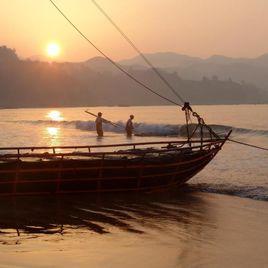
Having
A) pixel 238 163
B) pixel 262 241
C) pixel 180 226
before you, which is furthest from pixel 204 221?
pixel 238 163

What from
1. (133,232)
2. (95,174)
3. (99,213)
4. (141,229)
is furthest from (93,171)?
(133,232)

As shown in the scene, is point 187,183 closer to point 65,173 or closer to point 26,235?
point 65,173

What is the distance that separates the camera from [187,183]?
16.7 meters

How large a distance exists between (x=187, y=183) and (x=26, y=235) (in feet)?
Result: 27.0

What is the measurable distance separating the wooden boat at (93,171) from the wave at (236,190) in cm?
108

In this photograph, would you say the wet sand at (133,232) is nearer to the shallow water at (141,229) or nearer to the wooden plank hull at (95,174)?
the shallow water at (141,229)

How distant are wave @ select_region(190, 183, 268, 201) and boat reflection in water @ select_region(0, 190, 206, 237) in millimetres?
1325

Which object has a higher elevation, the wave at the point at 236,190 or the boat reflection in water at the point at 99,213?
the wave at the point at 236,190

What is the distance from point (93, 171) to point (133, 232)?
4054 mm

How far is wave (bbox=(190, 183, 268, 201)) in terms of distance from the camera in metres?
14.5

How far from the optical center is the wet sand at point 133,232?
8.00 m

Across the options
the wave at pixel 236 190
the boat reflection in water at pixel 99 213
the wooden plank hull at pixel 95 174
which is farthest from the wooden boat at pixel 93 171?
the wave at pixel 236 190

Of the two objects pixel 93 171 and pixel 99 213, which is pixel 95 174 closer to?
pixel 93 171

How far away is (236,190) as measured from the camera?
50.2ft
